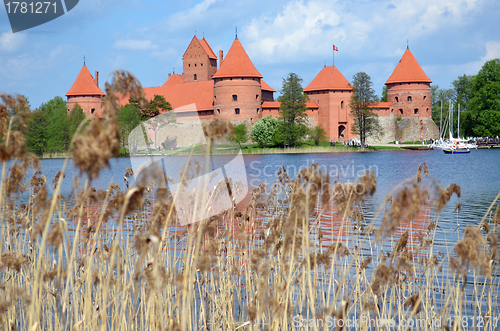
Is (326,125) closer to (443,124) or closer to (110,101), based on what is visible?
(443,124)

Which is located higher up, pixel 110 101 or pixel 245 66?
pixel 245 66

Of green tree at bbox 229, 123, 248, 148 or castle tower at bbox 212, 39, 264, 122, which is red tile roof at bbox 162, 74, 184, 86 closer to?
castle tower at bbox 212, 39, 264, 122

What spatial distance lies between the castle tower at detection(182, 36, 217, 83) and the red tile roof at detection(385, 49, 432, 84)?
65.4 ft

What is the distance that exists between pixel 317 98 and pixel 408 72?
31.4ft

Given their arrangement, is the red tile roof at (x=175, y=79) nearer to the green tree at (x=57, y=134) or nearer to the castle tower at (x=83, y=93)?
the castle tower at (x=83, y=93)

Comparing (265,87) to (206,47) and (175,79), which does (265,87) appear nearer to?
(206,47)

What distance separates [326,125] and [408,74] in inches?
398

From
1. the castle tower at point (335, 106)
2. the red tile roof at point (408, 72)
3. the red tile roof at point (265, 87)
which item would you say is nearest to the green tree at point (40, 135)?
the red tile roof at point (265, 87)

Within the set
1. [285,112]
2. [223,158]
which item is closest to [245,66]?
[285,112]

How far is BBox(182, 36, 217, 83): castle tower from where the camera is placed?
5459cm

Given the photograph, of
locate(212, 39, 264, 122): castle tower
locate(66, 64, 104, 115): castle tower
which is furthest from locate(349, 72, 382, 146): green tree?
locate(66, 64, 104, 115): castle tower

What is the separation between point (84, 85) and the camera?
51219 millimetres

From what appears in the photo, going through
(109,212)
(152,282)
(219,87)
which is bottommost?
(152,282)

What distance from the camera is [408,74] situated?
1917 inches
